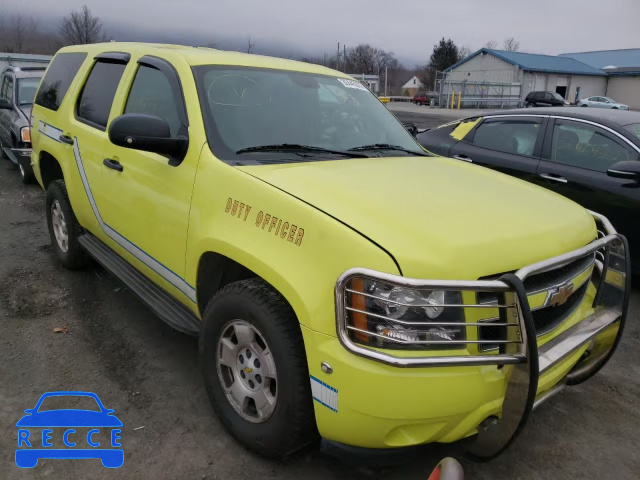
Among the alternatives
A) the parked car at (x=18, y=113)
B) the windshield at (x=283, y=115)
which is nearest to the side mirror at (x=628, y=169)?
the windshield at (x=283, y=115)

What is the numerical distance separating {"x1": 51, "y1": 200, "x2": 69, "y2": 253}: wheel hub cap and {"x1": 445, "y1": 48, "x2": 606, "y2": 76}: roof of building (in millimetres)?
53832

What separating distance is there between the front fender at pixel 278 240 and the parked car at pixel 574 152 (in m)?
3.50

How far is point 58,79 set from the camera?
487cm

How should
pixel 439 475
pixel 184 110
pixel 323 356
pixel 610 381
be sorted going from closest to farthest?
pixel 439 475
pixel 323 356
pixel 184 110
pixel 610 381

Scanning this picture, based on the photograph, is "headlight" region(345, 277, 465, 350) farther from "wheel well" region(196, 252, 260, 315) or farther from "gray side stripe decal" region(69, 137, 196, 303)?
"gray side stripe decal" region(69, 137, 196, 303)

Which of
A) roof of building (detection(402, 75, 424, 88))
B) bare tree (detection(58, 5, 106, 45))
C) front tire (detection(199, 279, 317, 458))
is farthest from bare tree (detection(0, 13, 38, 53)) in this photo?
roof of building (detection(402, 75, 424, 88))

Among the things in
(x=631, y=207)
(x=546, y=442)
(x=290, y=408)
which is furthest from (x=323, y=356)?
(x=631, y=207)

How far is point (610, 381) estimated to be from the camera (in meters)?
3.48

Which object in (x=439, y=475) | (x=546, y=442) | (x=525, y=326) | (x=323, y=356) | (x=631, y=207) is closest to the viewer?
(x=439, y=475)

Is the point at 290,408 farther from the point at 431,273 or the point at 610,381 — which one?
the point at 610,381

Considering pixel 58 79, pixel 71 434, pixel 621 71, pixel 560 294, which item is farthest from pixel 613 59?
pixel 71 434

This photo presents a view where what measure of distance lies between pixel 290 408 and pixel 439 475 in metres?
0.71

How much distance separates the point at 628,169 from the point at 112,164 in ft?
13.4

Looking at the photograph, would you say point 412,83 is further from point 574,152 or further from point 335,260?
point 335,260
